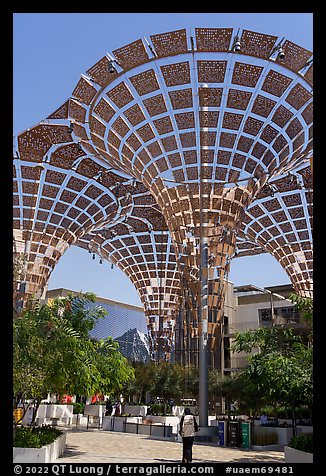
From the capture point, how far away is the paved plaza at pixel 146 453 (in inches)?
577

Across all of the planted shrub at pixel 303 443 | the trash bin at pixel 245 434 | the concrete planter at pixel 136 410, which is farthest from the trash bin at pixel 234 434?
the concrete planter at pixel 136 410

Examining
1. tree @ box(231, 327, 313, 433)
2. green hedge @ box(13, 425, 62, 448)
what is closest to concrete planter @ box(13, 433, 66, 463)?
green hedge @ box(13, 425, 62, 448)

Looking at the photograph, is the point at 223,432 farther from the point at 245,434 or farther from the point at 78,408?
the point at 78,408

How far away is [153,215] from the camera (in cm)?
4119

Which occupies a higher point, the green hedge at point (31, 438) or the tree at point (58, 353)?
the tree at point (58, 353)

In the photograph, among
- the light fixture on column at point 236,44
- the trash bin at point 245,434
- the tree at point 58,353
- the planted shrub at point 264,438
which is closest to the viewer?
the tree at point 58,353

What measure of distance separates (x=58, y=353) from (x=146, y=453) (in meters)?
4.97

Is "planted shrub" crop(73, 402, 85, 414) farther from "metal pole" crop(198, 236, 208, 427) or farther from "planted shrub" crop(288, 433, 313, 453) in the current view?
"planted shrub" crop(288, 433, 313, 453)

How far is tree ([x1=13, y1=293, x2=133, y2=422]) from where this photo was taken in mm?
13220

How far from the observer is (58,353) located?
13547 millimetres

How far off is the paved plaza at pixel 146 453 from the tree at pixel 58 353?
5.85ft

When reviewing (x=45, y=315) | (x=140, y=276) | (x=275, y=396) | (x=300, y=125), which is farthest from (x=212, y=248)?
(x=140, y=276)

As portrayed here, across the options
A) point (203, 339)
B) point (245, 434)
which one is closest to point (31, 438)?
point (245, 434)

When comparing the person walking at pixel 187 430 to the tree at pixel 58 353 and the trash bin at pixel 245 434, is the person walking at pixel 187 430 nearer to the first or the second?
the tree at pixel 58 353
